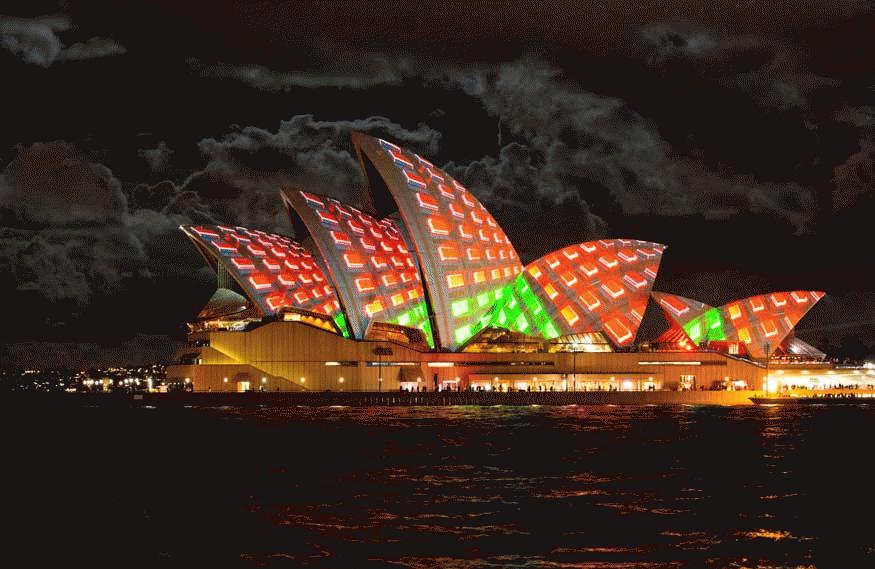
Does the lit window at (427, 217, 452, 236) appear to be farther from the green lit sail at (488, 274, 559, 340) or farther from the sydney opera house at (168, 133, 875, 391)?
the green lit sail at (488, 274, 559, 340)

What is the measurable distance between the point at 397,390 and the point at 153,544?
6711 centimetres

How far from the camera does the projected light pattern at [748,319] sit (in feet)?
330

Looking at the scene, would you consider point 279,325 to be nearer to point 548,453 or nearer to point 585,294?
point 585,294

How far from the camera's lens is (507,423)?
60.3m

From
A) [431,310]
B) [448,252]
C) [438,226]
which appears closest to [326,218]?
[438,226]

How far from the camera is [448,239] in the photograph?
8706 cm

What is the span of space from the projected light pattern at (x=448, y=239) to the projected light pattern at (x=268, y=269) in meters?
10.0

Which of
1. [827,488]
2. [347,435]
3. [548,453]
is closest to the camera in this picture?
[827,488]

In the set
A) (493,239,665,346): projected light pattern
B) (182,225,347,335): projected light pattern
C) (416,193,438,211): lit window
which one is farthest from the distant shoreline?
(416,193,438,211): lit window

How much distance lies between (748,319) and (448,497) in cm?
7915

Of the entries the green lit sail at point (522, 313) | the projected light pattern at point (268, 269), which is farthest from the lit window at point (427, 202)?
the projected light pattern at point (268, 269)

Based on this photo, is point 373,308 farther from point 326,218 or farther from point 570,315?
point 570,315

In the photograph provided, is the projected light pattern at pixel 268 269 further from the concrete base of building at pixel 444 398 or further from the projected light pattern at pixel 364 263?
the concrete base of building at pixel 444 398

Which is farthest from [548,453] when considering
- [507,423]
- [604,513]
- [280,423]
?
[280,423]
